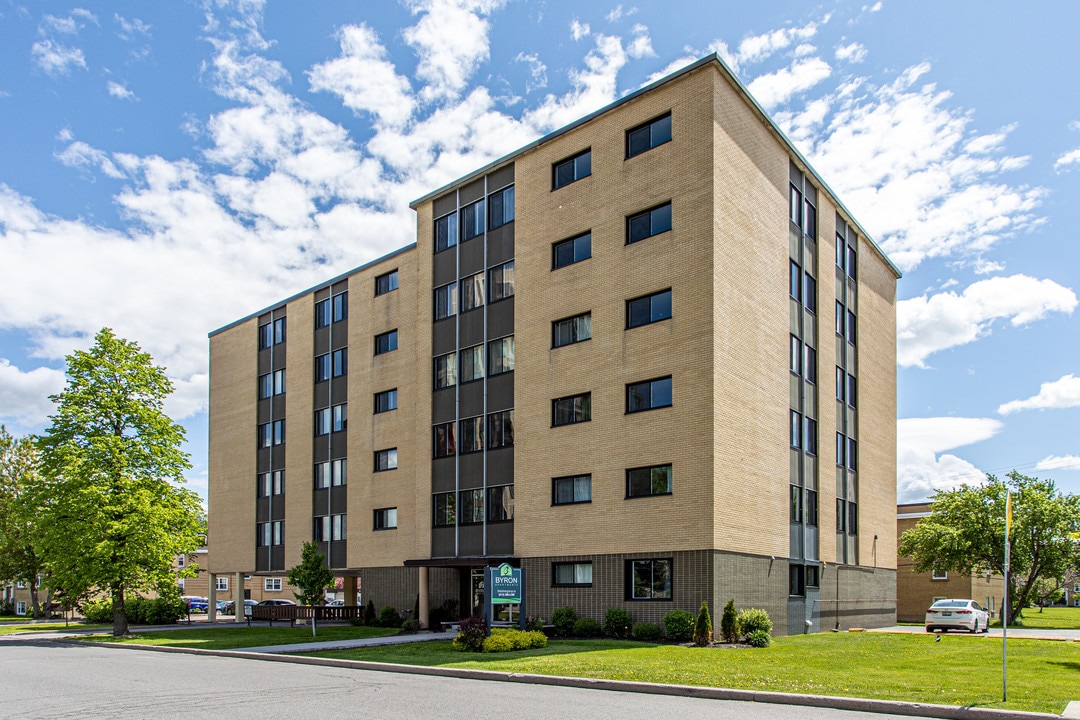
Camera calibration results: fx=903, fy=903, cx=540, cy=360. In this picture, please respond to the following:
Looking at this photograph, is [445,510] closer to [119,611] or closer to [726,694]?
[119,611]

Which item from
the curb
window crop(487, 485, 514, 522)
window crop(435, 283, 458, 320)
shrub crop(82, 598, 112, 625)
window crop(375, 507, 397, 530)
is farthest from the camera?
shrub crop(82, 598, 112, 625)

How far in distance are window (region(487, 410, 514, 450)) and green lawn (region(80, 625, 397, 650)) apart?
7.96 m

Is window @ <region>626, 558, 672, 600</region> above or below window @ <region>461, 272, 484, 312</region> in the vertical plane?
below

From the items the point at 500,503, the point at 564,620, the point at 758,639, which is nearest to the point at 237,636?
the point at 500,503

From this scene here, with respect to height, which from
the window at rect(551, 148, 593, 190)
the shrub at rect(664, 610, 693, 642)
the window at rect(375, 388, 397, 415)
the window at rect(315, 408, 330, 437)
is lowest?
the shrub at rect(664, 610, 693, 642)

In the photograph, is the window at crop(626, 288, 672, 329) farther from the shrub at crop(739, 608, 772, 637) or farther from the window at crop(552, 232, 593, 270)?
the shrub at crop(739, 608, 772, 637)

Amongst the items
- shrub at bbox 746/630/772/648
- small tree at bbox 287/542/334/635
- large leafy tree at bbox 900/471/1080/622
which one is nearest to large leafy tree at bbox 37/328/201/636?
small tree at bbox 287/542/334/635

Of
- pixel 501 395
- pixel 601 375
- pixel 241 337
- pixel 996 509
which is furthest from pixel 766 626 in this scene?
pixel 241 337

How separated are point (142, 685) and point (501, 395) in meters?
18.1

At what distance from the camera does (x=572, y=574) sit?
30.2 metres

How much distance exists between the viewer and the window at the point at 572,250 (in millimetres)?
31703

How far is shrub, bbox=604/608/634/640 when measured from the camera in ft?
90.5

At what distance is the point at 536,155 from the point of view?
3397 centimetres

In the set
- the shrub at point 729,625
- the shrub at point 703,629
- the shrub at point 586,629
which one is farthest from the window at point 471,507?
the shrub at point 729,625
